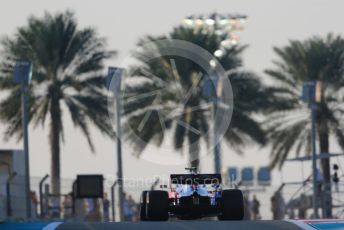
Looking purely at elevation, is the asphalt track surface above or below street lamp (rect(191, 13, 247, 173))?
below

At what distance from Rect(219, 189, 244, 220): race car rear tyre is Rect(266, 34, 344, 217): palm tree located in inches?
1208

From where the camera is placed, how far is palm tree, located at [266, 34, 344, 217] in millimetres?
56438

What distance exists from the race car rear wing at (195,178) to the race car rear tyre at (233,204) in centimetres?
32

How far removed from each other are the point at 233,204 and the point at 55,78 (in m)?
29.0

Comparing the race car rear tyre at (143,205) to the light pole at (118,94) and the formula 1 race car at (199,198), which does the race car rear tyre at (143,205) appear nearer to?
the formula 1 race car at (199,198)

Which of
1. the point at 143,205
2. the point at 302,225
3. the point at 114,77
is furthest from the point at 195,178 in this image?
the point at 114,77

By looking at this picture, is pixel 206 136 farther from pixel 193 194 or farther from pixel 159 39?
pixel 193 194

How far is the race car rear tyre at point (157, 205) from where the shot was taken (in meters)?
25.4

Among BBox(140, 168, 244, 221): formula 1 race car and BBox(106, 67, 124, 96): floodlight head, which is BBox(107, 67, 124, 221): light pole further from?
BBox(140, 168, 244, 221): formula 1 race car

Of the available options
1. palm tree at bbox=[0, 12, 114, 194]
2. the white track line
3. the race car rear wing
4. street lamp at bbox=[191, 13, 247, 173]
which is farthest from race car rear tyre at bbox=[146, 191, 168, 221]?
palm tree at bbox=[0, 12, 114, 194]

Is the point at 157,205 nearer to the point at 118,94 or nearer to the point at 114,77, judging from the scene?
the point at 114,77

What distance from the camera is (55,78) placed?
177 ft

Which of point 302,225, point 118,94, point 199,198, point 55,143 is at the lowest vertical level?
point 302,225

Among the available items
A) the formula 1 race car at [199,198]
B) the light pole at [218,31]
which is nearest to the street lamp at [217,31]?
the light pole at [218,31]
